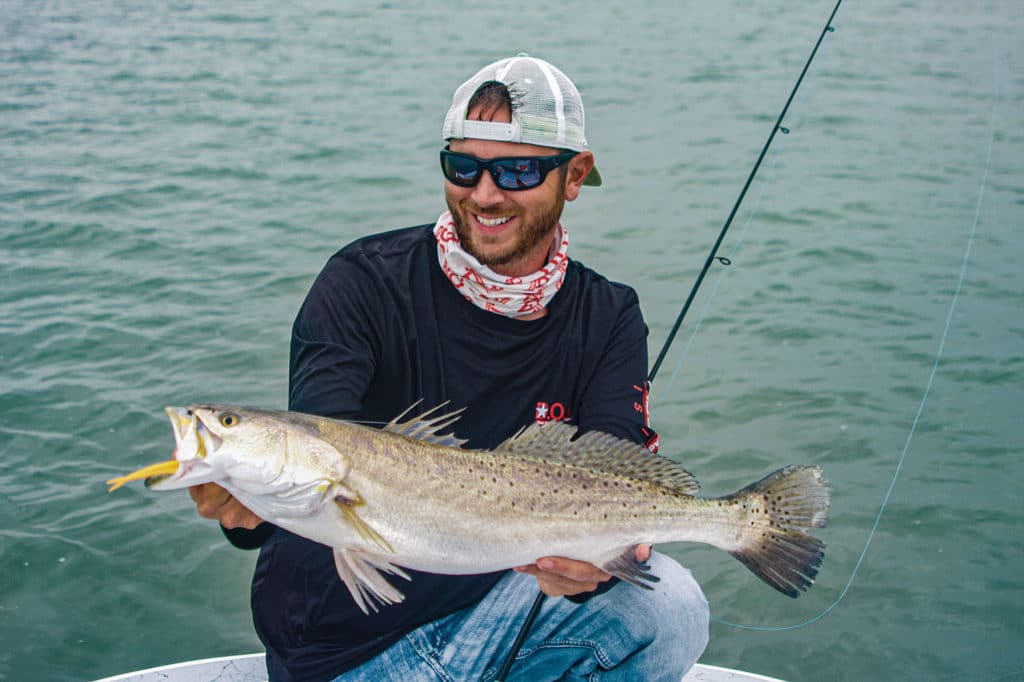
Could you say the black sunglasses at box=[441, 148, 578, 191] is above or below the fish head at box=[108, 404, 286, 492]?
above

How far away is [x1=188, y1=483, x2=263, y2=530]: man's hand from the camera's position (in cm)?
273

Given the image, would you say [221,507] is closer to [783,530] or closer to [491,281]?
[491,281]

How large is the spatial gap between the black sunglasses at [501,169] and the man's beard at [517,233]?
0.28 feet

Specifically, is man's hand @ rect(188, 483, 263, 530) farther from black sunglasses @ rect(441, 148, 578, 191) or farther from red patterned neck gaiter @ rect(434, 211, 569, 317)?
black sunglasses @ rect(441, 148, 578, 191)

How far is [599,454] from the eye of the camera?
318 cm

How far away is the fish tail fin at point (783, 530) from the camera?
3160 millimetres

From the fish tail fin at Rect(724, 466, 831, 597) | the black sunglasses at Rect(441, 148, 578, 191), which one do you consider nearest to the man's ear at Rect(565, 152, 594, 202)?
the black sunglasses at Rect(441, 148, 578, 191)

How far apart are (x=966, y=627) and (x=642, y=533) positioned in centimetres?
315

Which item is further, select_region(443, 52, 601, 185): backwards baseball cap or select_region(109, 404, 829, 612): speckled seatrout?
select_region(443, 52, 601, 185): backwards baseball cap

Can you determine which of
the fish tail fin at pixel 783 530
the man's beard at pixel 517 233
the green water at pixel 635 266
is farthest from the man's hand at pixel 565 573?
the green water at pixel 635 266

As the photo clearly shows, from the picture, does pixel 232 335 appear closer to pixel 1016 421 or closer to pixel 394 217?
pixel 394 217

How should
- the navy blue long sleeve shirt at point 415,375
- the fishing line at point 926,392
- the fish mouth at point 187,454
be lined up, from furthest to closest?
the fishing line at point 926,392 < the navy blue long sleeve shirt at point 415,375 < the fish mouth at point 187,454

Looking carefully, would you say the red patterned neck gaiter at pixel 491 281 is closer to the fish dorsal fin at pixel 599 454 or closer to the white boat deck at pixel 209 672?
the fish dorsal fin at pixel 599 454

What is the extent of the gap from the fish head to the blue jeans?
1.04 meters
